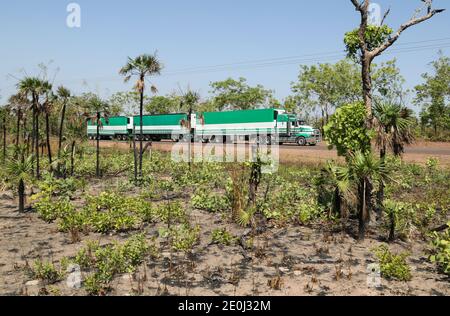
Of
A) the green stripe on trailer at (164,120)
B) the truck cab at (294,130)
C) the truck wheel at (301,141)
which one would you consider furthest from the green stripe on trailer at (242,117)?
the green stripe on trailer at (164,120)

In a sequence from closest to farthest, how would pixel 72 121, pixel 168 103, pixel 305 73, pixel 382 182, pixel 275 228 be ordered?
pixel 382 182 < pixel 275 228 < pixel 72 121 < pixel 305 73 < pixel 168 103

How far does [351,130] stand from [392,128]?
43.7 inches

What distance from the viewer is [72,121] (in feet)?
62.1

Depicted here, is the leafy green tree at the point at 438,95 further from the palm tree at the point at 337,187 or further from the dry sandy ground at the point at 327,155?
the palm tree at the point at 337,187

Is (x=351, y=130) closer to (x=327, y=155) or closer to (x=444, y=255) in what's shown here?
(x=444, y=255)

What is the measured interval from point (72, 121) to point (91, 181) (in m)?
3.07

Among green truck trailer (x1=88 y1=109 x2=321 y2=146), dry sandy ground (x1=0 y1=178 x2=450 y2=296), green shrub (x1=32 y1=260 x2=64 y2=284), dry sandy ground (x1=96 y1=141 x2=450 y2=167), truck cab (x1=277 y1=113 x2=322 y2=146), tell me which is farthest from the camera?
green truck trailer (x1=88 y1=109 x2=321 y2=146)

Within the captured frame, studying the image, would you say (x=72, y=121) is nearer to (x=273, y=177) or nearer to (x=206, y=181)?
(x=206, y=181)

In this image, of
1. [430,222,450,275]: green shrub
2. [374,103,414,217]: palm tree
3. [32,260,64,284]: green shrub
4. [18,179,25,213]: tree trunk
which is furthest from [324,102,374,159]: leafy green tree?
[18,179,25,213]: tree trunk

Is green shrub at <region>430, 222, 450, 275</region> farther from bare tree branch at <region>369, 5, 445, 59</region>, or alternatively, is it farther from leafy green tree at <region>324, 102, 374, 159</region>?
bare tree branch at <region>369, 5, 445, 59</region>

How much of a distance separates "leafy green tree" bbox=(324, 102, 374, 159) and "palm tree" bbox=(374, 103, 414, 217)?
37cm

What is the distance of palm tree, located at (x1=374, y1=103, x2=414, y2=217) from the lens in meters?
10.7

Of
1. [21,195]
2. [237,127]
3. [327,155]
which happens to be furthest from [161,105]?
[21,195]
